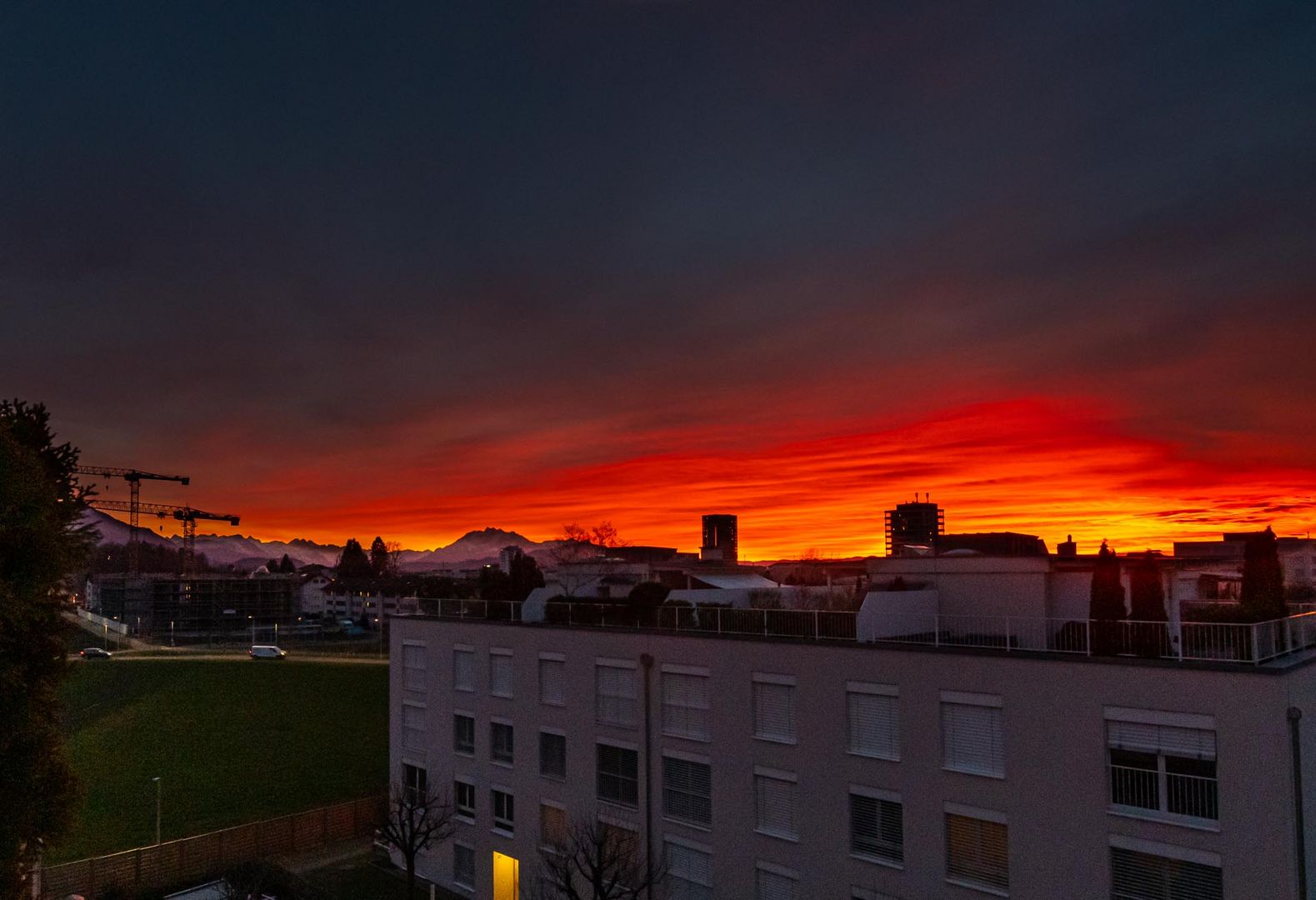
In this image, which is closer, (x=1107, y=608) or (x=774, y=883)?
(x=1107, y=608)

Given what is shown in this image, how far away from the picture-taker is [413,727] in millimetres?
32281

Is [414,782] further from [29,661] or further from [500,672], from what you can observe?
[29,661]

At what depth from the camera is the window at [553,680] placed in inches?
1047

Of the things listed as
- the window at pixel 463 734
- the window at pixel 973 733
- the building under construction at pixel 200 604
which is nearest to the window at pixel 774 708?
the window at pixel 973 733

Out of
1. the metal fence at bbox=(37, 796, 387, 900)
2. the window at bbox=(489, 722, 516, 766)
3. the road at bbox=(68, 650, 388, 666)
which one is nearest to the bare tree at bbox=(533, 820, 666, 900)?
the window at bbox=(489, 722, 516, 766)

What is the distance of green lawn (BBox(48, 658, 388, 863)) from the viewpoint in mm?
47781

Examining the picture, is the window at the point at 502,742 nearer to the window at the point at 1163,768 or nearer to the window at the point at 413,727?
the window at the point at 413,727

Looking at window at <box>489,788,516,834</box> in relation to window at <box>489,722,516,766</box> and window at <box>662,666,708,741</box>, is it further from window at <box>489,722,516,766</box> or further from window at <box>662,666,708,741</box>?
window at <box>662,666,708,741</box>

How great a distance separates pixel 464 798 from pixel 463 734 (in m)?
2.24

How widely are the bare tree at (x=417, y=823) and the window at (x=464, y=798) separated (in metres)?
0.28

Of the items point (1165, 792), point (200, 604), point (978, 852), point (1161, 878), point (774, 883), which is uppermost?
point (1165, 792)

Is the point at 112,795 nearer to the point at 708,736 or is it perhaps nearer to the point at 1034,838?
the point at 708,736

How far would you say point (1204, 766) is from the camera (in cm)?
1494

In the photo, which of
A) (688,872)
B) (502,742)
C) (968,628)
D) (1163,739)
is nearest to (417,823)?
(502,742)
